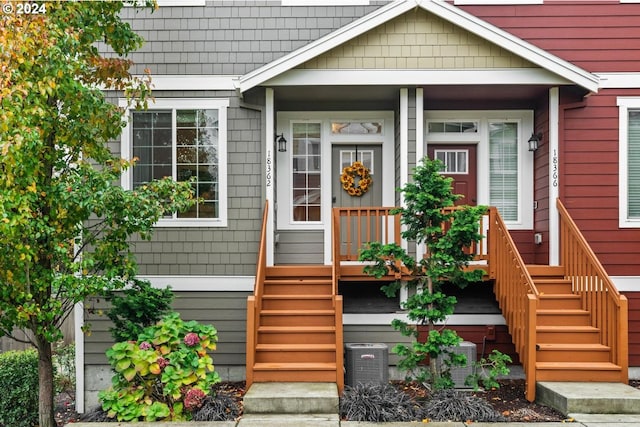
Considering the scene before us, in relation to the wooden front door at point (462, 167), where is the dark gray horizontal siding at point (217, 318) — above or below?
below

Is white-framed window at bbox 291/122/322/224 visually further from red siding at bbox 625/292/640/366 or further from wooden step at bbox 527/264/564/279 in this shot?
red siding at bbox 625/292/640/366

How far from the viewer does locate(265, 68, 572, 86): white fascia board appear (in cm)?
689

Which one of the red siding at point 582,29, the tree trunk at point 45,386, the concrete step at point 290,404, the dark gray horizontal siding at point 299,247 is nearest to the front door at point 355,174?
the dark gray horizontal siding at point 299,247

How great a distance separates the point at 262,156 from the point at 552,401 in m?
4.47

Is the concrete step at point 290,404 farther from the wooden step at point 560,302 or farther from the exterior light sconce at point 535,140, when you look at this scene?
the exterior light sconce at point 535,140

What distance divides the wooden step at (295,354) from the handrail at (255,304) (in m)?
0.17

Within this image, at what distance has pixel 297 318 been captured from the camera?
6.67 metres

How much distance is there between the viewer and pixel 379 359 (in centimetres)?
637

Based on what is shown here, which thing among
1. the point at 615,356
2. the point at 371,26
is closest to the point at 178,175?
the point at 371,26

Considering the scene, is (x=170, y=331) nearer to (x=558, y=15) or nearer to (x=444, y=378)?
(x=444, y=378)

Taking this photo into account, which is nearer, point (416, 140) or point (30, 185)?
point (30, 185)

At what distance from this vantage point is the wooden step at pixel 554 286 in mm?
6934

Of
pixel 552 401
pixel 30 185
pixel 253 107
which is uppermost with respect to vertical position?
pixel 253 107

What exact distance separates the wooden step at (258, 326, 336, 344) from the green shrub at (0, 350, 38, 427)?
8.47 ft
